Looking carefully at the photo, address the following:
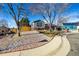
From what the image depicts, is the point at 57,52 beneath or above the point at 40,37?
beneath

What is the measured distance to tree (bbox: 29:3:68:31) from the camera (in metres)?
1.81

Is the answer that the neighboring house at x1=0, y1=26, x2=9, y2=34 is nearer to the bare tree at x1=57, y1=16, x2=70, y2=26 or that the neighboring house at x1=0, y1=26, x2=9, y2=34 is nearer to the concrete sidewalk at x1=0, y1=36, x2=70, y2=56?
the concrete sidewalk at x1=0, y1=36, x2=70, y2=56

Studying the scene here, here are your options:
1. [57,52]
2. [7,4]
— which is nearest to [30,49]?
[57,52]

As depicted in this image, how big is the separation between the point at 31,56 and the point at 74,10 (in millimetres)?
618

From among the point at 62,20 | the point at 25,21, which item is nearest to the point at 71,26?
the point at 62,20

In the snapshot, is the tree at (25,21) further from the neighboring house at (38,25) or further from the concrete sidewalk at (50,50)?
the concrete sidewalk at (50,50)

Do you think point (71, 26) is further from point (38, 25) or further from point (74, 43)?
point (38, 25)

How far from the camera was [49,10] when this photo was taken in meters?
1.84

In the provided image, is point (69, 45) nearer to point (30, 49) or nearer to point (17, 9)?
point (30, 49)

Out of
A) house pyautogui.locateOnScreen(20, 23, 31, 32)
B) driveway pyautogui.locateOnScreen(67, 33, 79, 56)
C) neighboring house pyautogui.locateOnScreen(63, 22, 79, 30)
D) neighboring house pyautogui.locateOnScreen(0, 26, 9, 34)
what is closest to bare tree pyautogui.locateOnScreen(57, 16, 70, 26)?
neighboring house pyautogui.locateOnScreen(63, 22, 79, 30)

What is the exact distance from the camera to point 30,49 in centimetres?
182

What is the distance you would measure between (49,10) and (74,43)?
1.35ft

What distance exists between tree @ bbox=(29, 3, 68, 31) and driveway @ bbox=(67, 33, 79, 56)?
0.23 m

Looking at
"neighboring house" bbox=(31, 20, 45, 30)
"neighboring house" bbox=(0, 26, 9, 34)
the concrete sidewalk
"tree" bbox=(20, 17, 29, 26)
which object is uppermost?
"tree" bbox=(20, 17, 29, 26)
